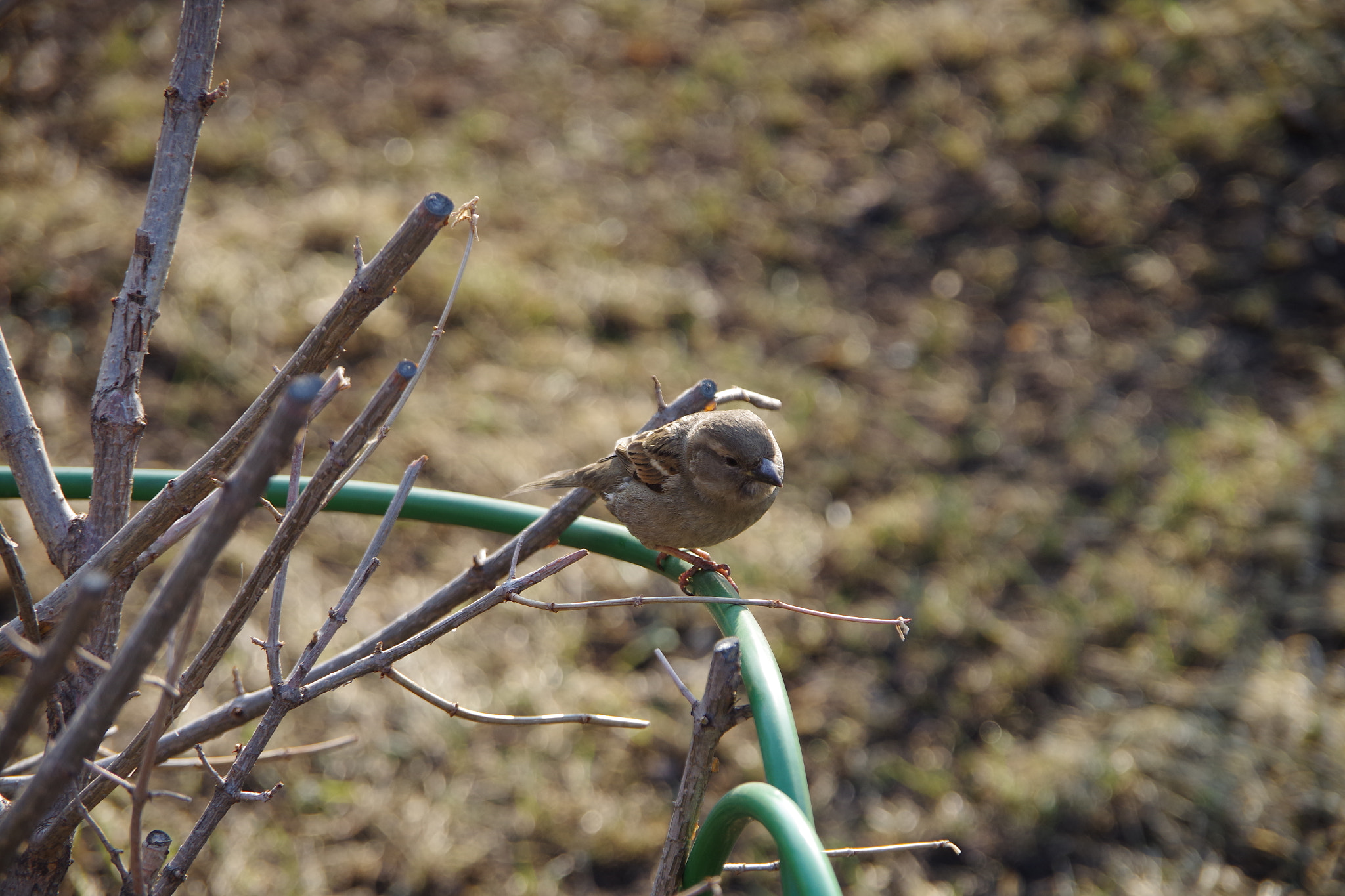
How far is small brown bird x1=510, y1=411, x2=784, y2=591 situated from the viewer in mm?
2635

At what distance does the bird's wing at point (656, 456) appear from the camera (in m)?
2.85

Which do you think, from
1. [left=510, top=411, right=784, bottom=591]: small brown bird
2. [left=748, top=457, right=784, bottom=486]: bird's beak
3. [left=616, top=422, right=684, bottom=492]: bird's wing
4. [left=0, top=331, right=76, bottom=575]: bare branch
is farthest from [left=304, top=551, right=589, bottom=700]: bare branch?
[left=616, top=422, right=684, bottom=492]: bird's wing

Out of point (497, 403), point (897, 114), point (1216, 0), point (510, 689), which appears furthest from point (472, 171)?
point (1216, 0)

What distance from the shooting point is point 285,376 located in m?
1.45

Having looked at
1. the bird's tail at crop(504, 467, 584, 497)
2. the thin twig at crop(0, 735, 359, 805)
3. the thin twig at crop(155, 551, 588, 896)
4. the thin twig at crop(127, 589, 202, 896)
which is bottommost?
the bird's tail at crop(504, 467, 584, 497)

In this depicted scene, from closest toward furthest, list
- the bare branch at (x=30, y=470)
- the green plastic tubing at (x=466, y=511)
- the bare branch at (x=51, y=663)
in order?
the bare branch at (x=51, y=663) < the bare branch at (x=30, y=470) < the green plastic tubing at (x=466, y=511)

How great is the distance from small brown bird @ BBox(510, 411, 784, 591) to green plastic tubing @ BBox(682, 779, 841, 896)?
3.76ft

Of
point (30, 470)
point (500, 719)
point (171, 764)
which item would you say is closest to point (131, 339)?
point (30, 470)

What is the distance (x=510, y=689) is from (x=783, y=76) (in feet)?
17.2

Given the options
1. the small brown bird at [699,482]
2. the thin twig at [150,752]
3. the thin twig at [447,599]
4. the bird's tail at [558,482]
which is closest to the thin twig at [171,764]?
the thin twig at [447,599]

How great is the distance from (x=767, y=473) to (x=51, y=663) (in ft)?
6.35

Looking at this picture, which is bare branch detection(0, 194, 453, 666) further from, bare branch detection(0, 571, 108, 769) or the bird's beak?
the bird's beak

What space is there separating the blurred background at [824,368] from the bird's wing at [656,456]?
1233 millimetres

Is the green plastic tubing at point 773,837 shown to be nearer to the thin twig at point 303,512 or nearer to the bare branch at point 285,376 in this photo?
the thin twig at point 303,512
